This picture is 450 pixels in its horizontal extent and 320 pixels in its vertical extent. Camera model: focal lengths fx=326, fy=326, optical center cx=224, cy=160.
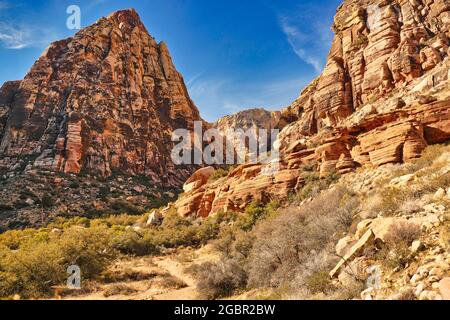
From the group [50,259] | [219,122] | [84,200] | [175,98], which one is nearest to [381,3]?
[50,259]

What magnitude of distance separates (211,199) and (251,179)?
4.83 meters

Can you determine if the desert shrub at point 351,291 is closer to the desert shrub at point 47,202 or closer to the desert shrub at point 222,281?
the desert shrub at point 222,281

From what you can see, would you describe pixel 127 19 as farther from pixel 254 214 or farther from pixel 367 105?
pixel 254 214

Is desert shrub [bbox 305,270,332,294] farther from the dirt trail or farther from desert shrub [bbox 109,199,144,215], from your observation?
desert shrub [bbox 109,199,144,215]

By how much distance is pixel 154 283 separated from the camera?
12.5m

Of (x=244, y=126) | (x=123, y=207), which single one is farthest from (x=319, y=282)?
(x=244, y=126)

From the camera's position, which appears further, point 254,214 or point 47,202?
point 47,202

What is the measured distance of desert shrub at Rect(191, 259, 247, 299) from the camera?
9.70 metres

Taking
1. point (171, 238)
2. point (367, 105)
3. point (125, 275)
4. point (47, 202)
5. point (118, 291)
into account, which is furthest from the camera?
point (47, 202)

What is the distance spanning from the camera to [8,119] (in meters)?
58.7

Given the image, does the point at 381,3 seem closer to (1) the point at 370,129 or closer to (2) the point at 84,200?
(1) the point at 370,129

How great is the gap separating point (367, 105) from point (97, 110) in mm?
45999

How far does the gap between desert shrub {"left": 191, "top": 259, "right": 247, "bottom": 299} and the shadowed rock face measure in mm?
45719

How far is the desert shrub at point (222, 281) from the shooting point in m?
9.70
